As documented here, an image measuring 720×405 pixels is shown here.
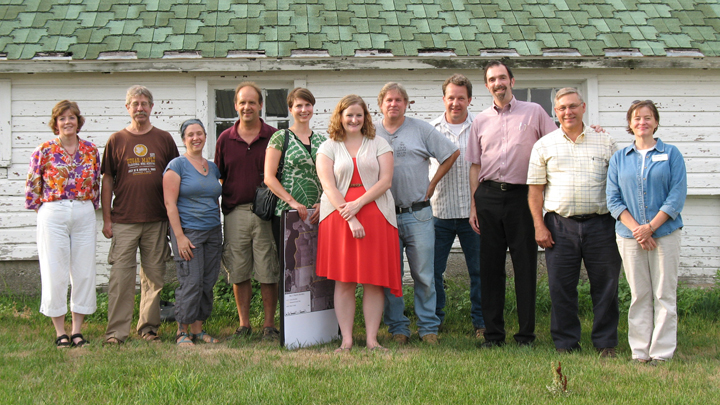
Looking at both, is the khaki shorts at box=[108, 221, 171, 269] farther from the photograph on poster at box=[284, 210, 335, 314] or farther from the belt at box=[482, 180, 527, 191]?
the belt at box=[482, 180, 527, 191]

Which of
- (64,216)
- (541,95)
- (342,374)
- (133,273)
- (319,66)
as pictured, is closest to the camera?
(342,374)

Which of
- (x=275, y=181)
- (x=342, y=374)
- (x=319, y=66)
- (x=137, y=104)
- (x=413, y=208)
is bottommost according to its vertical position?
(x=342, y=374)

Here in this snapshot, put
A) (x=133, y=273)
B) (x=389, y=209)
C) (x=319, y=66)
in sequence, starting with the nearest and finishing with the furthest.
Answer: (x=389, y=209), (x=133, y=273), (x=319, y=66)

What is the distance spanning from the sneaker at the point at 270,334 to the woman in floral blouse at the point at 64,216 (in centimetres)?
140

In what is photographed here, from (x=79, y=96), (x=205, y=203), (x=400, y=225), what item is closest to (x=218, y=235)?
(x=205, y=203)

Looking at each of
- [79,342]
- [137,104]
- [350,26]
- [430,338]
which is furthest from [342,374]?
[350,26]

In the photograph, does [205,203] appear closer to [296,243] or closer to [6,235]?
[296,243]

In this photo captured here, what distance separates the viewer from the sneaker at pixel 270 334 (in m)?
4.85

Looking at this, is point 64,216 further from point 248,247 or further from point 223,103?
point 223,103

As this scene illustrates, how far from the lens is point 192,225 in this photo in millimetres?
4695

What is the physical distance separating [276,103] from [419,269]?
3.16 m

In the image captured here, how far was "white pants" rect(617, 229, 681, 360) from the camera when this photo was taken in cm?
398

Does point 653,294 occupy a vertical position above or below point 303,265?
below

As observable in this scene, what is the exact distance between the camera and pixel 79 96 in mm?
6594
